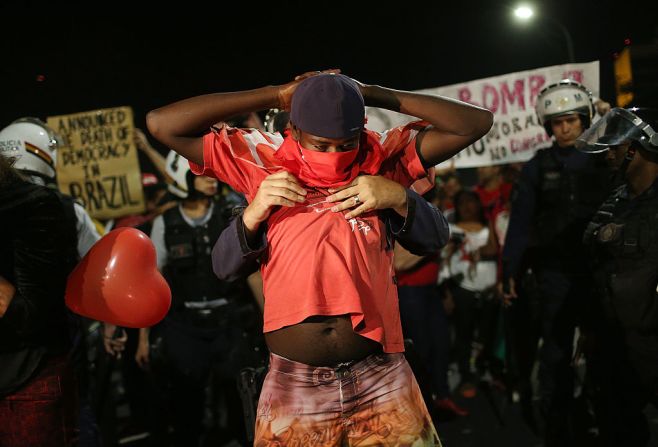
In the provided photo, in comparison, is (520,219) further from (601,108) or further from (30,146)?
(30,146)

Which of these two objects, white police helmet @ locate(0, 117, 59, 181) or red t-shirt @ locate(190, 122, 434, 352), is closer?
red t-shirt @ locate(190, 122, 434, 352)

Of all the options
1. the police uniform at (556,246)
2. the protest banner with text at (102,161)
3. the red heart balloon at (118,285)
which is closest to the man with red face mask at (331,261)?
the red heart balloon at (118,285)

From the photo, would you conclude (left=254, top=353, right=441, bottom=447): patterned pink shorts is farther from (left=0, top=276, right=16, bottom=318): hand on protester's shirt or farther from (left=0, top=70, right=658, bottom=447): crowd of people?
(left=0, top=276, right=16, bottom=318): hand on protester's shirt

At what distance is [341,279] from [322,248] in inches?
4.9

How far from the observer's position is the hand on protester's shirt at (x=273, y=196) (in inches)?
91.4

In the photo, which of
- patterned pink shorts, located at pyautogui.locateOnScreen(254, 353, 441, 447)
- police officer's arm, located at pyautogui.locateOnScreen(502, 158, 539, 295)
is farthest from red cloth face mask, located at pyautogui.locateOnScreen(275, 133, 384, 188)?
police officer's arm, located at pyautogui.locateOnScreen(502, 158, 539, 295)

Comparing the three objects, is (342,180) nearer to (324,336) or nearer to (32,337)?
(324,336)

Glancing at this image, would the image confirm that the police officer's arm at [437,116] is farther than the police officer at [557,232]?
No

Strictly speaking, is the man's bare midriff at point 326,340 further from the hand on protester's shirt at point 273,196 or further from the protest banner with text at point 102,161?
the protest banner with text at point 102,161

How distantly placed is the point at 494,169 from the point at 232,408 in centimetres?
584

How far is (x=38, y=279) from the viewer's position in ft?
9.57

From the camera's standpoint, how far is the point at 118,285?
3.24 m

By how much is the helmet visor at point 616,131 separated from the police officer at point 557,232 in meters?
0.60

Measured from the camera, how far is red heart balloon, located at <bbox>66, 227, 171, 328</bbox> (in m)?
3.21
